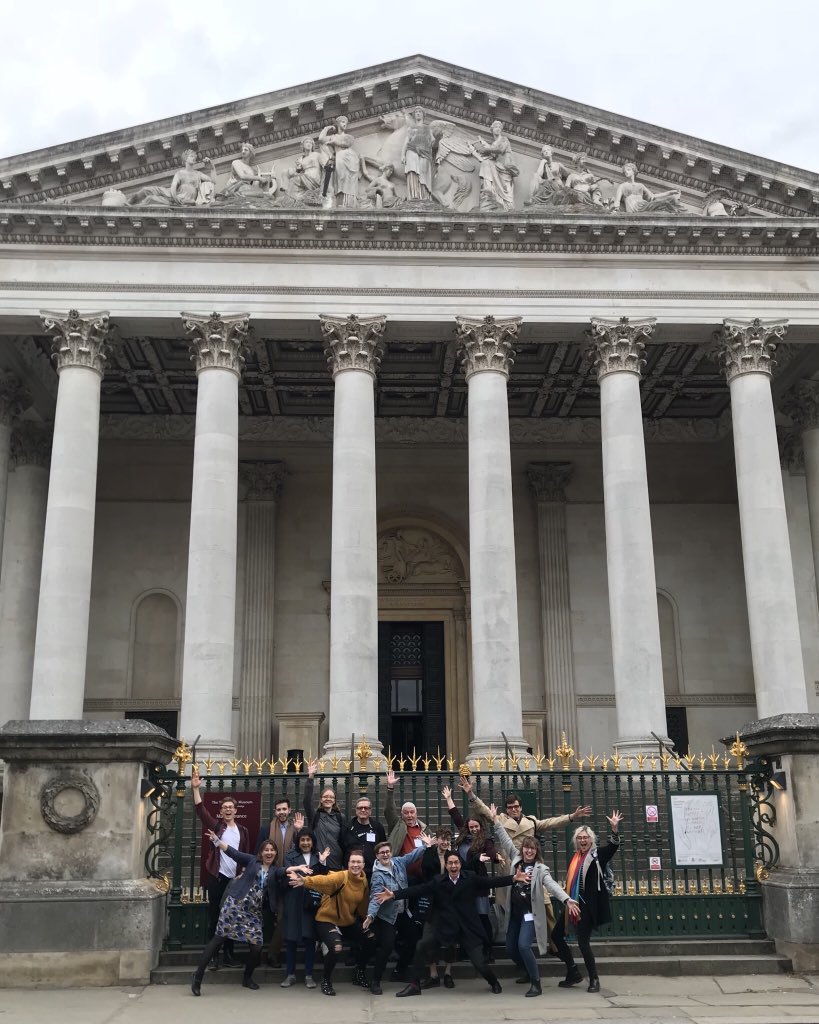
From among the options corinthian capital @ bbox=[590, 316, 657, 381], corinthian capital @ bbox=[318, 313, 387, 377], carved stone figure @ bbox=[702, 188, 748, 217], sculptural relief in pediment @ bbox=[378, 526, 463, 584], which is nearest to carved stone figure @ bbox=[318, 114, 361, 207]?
corinthian capital @ bbox=[318, 313, 387, 377]

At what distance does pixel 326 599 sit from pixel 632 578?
12.9m

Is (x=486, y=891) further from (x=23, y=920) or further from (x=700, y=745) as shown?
(x=700, y=745)

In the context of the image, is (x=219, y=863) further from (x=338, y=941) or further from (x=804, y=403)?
(x=804, y=403)

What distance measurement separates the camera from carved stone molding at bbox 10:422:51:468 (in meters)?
32.4

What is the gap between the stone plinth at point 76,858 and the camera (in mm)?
12242

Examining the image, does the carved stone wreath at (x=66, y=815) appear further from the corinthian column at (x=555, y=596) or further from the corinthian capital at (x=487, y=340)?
the corinthian column at (x=555, y=596)

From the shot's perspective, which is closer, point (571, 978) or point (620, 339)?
point (571, 978)

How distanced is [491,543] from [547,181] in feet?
32.4

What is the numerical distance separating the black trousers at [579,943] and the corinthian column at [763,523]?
45.8 ft

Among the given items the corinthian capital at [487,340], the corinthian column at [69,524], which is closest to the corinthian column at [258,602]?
the corinthian column at [69,524]

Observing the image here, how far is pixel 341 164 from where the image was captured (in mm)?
28016

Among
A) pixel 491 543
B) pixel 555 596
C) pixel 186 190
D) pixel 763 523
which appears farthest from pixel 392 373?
pixel 763 523

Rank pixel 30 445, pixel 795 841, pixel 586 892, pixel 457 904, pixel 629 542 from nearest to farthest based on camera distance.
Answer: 1. pixel 457 904
2. pixel 586 892
3. pixel 795 841
4. pixel 629 542
5. pixel 30 445

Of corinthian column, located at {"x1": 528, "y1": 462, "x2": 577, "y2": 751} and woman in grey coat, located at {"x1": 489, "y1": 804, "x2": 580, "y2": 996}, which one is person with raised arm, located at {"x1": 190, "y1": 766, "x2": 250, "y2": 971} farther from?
corinthian column, located at {"x1": 528, "y1": 462, "x2": 577, "y2": 751}
